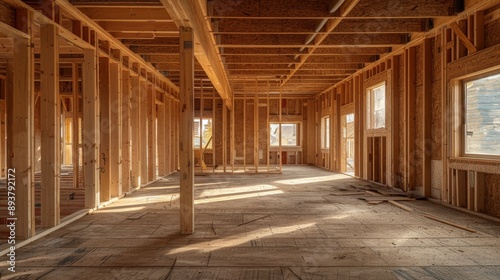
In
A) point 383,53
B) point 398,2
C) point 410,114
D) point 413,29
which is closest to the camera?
point 398,2

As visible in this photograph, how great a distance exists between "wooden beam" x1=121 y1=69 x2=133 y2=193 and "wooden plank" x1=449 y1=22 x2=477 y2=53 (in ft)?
20.7

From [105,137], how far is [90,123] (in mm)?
807

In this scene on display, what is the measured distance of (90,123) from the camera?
5883mm

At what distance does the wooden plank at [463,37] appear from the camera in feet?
18.9

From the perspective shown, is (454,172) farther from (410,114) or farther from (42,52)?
(42,52)

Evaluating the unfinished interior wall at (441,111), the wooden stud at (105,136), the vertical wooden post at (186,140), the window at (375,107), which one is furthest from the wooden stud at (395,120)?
the wooden stud at (105,136)

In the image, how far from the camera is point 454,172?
625cm

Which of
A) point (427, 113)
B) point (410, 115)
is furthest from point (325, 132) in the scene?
point (427, 113)

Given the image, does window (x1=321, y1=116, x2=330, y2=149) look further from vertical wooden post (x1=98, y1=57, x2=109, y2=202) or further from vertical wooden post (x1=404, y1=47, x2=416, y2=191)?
vertical wooden post (x1=98, y1=57, x2=109, y2=202)

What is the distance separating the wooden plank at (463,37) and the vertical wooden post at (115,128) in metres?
6.12

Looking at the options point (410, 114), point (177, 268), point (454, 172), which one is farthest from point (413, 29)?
point (177, 268)

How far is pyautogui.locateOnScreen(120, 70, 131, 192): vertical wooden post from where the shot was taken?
25.0ft

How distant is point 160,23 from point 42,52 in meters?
2.26

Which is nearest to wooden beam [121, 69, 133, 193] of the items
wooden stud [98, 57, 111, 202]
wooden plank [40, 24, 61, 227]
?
wooden stud [98, 57, 111, 202]
